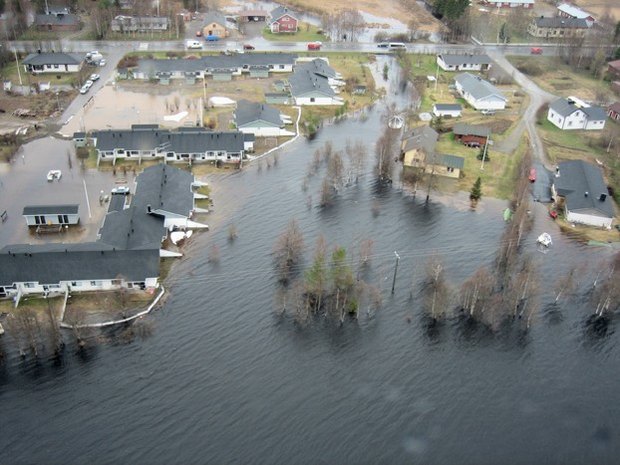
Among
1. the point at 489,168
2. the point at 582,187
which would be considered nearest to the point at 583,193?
the point at 582,187

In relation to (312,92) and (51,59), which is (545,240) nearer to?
(312,92)

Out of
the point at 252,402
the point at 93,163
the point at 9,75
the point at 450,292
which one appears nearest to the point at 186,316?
the point at 252,402

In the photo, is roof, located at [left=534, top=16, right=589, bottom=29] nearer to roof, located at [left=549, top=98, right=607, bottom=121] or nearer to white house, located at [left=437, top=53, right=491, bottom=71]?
white house, located at [left=437, top=53, right=491, bottom=71]

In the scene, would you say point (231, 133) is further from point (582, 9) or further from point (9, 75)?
point (582, 9)

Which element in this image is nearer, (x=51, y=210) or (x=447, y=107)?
(x=51, y=210)

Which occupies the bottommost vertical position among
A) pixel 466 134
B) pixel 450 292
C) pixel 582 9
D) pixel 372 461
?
pixel 372 461

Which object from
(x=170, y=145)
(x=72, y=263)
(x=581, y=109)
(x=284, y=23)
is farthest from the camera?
(x=284, y=23)
